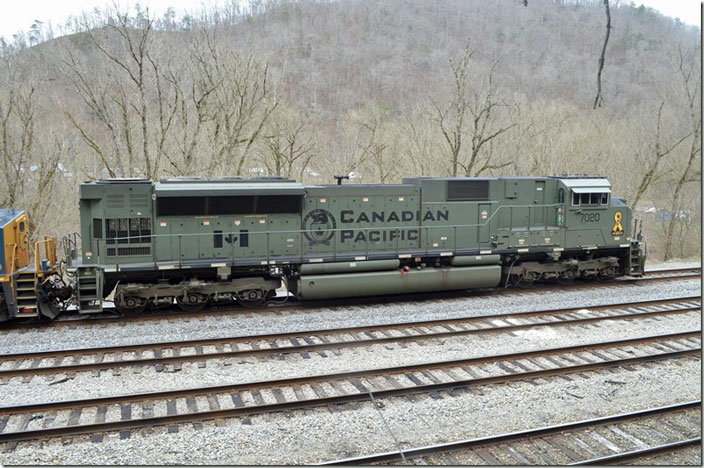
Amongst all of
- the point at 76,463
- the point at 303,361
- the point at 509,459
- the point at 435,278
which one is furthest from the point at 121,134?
the point at 509,459

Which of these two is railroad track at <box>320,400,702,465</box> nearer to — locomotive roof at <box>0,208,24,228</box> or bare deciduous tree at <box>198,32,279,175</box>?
locomotive roof at <box>0,208,24,228</box>

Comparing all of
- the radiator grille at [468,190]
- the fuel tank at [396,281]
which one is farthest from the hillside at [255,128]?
the fuel tank at [396,281]

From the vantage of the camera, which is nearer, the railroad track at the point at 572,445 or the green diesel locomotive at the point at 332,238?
the railroad track at the point at 572,445

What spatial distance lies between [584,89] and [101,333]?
265 feet

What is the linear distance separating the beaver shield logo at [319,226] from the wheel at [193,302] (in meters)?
2.96

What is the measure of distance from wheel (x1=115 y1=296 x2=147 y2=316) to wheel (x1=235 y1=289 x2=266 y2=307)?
2184 millimetres

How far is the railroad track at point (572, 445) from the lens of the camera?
6199 mm

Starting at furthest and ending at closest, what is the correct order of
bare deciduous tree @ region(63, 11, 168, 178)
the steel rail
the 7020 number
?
1. bare deciduous tree @ region(63, 11, 168, 178)
2. the 7020 number
3. the steel rail

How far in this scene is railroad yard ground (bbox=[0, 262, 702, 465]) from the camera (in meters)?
6.43

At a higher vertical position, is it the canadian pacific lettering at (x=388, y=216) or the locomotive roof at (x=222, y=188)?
the locomotive roof at (x=222, y=188)

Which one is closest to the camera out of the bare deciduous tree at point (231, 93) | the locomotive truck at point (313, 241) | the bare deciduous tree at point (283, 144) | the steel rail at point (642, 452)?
the steel rail at point (642, 452)

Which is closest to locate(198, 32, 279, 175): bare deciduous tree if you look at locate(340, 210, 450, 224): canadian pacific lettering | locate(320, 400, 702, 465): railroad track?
locate(340, 210, 450, 224): canadian pacific lettering

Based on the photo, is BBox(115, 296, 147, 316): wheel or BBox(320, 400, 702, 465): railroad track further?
BBox(115, 296, 147, 316): wheel

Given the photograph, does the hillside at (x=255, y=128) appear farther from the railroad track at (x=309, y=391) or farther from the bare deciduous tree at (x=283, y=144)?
the railroad track at (x=309, y=391)
